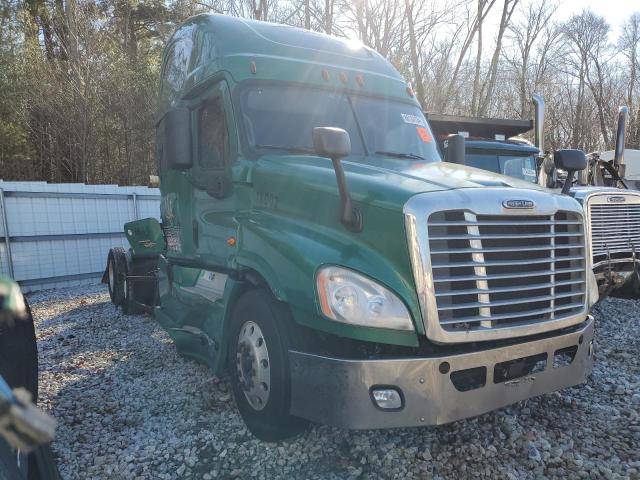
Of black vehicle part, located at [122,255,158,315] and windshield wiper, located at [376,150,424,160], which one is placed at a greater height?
windshield wiper, located at [376,150,424,160]

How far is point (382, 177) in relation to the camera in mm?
3230

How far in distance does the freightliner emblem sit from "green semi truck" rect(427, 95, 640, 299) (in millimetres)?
811

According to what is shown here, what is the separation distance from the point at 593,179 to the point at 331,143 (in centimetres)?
846

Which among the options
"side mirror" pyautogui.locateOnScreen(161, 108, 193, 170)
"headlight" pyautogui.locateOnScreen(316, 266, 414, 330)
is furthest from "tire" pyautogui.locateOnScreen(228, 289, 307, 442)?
"side mirror" pyautogui.locateOnScreen(161, 108, 193, 170)

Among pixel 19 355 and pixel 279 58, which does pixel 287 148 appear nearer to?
pixel 279 58

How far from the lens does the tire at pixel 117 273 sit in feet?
26.6

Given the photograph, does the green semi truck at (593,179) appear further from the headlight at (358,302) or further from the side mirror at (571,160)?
the headlight at (358,302)

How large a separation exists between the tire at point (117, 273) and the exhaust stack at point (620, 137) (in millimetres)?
8502

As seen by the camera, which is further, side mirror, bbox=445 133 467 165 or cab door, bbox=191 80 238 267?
side mirror, bbox=445 133 467 165

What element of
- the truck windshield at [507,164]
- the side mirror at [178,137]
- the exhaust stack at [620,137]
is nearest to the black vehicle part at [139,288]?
the side mirror at [178,137]

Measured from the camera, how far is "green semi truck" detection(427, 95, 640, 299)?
20.4 feet

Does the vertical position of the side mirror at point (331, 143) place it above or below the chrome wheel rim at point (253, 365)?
above

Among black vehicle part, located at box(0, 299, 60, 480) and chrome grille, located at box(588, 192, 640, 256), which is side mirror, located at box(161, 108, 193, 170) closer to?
black vehicle part, located at box(0, 299, 60, 480)

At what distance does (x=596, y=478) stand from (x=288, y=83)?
138 inches
